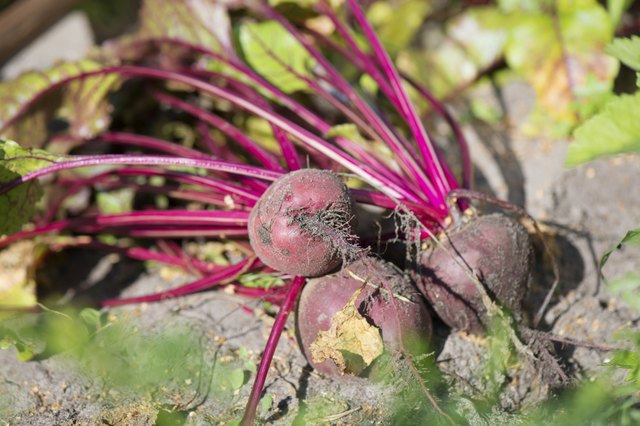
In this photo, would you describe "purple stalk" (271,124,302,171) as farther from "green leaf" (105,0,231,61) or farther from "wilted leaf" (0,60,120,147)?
"wilted leaf" (0,60,120,147)

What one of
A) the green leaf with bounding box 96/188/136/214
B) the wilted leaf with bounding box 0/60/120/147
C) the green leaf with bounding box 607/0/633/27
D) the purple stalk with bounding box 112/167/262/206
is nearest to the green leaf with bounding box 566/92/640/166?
the purple stalk with bounding box 112/167/262/206

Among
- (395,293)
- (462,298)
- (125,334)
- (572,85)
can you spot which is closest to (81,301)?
(125,334)

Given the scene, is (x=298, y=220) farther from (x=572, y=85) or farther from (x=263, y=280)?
(x=572, y=85)

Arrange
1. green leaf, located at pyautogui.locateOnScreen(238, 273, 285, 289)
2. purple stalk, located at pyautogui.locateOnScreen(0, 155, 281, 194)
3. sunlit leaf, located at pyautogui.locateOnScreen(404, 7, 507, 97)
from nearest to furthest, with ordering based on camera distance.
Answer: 1. purple stalk, located at pyautogui.locateOnScreen(0, 155, 281, 194)
2. green leaf, located at pyautogui.locateOnScreen(238, 273, 285, 289)
3. sunlit leaf, located at pyautogui.locateOnScreen(404, 7, 507, 97)

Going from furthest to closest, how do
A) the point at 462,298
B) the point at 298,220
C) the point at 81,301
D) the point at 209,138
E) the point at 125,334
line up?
the point at 209,138, the point at 81,301, the point at 125,334, the point at 462,298, the point at 298,220

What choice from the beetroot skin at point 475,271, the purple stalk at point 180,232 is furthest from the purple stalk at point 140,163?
the beetroot skin at point 475,271

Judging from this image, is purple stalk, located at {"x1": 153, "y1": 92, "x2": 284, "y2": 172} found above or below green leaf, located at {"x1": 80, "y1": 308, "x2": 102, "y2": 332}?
above
